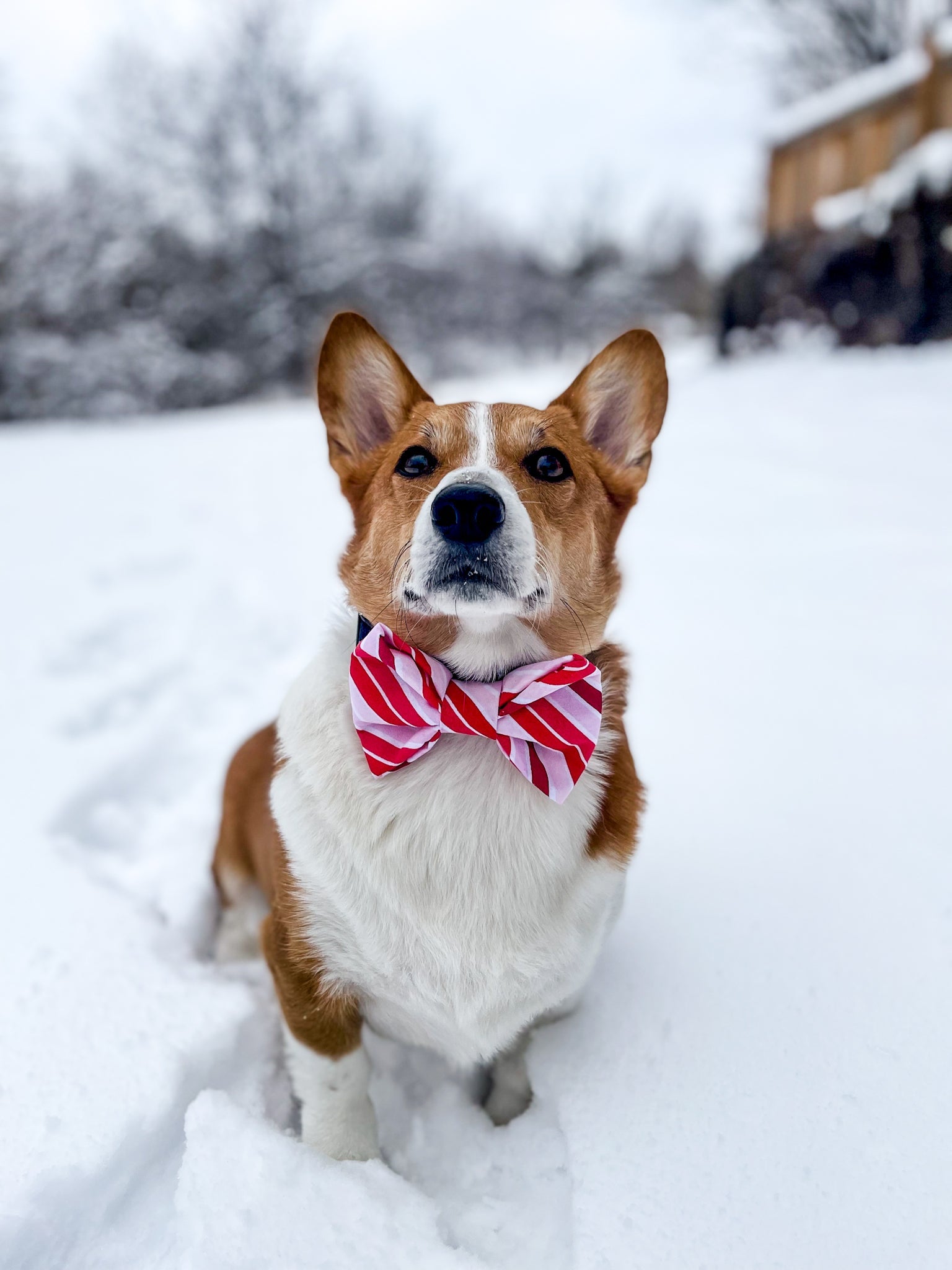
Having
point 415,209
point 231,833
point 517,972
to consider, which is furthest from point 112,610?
point 415,209

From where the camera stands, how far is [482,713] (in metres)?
1.46

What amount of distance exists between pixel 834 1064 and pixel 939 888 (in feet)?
1.85

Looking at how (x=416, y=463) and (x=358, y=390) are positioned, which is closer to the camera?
(x=416, y=463)

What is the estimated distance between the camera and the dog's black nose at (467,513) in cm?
140

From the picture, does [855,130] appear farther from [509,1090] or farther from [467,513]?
[509,1090]

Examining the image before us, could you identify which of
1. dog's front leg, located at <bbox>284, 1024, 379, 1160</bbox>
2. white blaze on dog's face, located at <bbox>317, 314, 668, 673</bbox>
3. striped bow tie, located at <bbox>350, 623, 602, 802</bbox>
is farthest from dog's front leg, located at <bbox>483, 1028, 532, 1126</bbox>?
white blaze on dog's face, located at <bbox>317, 314, 668, 673</bbox>

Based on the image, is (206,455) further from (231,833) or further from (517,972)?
(517,972)

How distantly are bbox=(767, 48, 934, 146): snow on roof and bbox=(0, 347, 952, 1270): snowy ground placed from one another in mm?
5416

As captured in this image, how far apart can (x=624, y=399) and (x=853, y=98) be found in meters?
7.90

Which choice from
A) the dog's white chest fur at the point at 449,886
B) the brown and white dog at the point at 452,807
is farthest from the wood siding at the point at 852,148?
the dog's white chest fur at the point at 449,886

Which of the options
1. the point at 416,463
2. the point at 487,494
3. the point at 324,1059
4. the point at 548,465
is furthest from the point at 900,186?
the point at 324,1059

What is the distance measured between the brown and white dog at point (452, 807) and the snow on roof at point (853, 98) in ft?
24.5

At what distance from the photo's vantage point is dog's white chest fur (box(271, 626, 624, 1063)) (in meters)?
1.46

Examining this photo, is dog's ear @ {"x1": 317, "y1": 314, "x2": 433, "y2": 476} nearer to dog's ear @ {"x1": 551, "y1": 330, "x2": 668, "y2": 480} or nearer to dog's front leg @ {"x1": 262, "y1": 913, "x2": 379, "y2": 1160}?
dog's ear @ {"x1": 551, "y1": 330, "x2": 668, "y2": 480}
